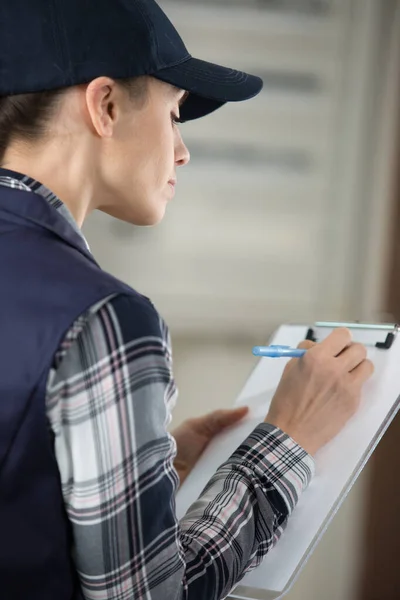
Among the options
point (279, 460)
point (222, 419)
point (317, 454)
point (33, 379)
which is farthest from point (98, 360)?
point (222, 419)

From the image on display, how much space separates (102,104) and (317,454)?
1.51ft

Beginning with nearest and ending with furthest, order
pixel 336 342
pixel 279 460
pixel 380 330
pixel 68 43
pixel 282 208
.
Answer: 1. pixel 68 43
2. pixel 279 460
3. pixel 336 342
4. pixel 380 330
5. pixel 282 208

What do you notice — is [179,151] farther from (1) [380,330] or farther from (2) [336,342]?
(1) [380,330]

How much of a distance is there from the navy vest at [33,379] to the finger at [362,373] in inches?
15.6

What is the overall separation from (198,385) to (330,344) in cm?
107

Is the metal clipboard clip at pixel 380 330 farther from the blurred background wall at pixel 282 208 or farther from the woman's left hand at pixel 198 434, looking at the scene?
the blurred background wall at pixel 282 208

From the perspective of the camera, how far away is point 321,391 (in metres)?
0.95

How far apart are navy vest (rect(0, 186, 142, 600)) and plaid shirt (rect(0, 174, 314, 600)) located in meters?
0.01

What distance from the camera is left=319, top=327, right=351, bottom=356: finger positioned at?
99 cm

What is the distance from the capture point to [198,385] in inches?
80.4

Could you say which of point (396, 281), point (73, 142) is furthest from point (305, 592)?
point (73, 142)

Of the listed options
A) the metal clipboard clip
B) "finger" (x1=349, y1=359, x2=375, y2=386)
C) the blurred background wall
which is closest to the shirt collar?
"finger" (x1=349, y1=359, x2=375, y2=386)

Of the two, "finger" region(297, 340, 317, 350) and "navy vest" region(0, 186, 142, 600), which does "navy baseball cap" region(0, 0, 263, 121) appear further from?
"finger" region(297, 340, 317, 350)

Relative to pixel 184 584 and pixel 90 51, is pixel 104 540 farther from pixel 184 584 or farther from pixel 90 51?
pixel 90 51
